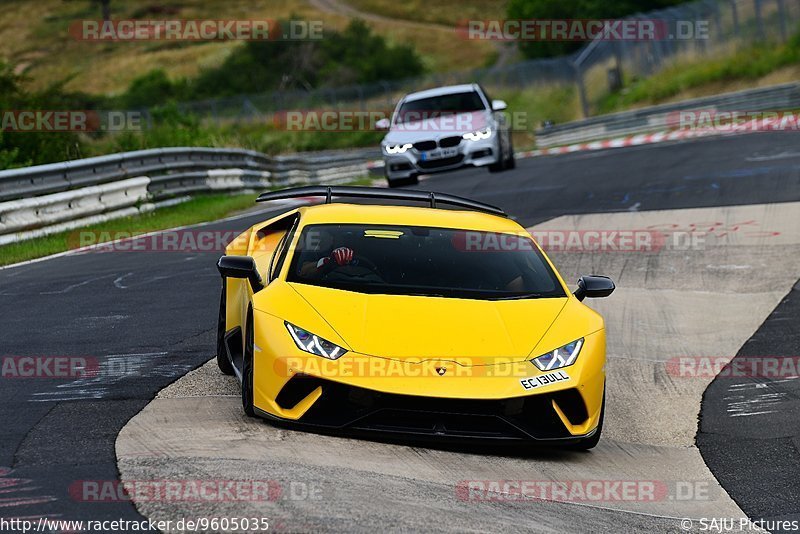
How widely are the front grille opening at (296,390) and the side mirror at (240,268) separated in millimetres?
1176

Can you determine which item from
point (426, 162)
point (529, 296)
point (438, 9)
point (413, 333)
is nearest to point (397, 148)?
point (426, 162)

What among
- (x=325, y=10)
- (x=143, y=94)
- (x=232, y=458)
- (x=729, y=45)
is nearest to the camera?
(x=232, y=458)

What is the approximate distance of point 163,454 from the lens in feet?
19.9

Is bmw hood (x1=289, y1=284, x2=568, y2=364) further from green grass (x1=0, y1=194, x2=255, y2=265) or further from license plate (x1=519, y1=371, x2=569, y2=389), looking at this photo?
green grass (x1=0, y1=194, x2=255, y2=265)

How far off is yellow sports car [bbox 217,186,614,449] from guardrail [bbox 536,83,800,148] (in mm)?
28736

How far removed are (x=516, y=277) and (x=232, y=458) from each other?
2.68m

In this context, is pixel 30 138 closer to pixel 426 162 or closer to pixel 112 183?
pixel 112 183

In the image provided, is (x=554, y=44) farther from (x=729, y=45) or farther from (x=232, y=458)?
(x=232, y=458)

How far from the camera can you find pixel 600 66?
5044cm

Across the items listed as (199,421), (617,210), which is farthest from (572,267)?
(199,421)

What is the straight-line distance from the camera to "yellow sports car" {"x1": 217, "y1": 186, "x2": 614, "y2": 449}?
21.9 ft

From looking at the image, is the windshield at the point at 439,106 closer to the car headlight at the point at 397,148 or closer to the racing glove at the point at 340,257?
the car headlight at the point at 397,148

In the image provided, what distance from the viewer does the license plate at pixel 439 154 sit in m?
23.0

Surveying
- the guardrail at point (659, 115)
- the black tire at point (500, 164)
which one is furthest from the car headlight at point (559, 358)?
the guardrail at point (659, 115)
